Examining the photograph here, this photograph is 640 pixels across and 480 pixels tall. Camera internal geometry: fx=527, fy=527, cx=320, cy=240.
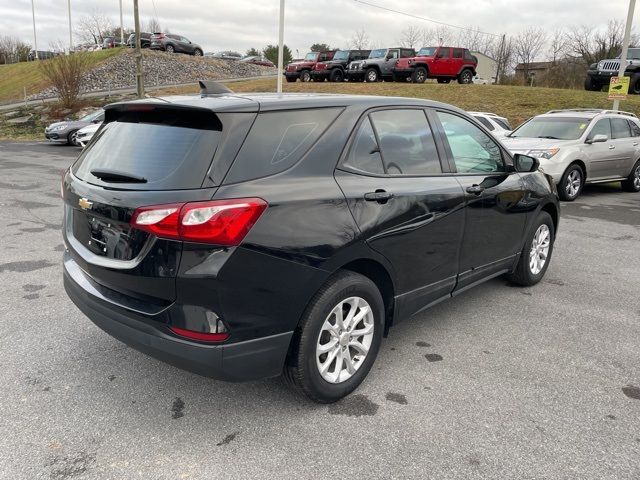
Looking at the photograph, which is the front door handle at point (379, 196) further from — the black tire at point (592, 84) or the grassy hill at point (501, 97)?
the black tire at point (592, 84)

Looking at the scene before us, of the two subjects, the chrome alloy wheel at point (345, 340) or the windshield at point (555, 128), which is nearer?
the chrome alloy wheel at point (345, 340)

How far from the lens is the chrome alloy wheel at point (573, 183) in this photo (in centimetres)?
1035

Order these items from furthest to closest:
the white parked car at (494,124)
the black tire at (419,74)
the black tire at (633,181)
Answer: the black tire at (419,74) < the white parked car at (494,124) < the black tire at (633,181)

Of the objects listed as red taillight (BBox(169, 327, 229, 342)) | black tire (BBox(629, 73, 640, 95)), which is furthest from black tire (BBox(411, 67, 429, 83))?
red taillight (BBox(169, 327, 229, 342))

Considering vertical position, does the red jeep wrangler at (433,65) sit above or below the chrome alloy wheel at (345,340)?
above

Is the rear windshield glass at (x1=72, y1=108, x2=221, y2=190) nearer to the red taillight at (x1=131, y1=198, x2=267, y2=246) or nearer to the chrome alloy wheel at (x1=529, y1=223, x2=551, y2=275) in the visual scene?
the red taillight at (x1=131, y1=198, x2=267, y2=246)

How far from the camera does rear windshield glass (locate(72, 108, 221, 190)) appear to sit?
256 cm

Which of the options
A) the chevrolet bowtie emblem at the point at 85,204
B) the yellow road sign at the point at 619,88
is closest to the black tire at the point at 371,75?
the yellow road sign at the point at 619,88

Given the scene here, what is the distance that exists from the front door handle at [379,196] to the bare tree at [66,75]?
A: 2680 cm

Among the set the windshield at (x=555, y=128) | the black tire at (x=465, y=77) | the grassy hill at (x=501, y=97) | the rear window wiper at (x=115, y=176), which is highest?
the black tire at (x=465, y=77)

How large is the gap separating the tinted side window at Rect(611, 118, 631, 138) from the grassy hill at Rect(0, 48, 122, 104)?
33.7 meters

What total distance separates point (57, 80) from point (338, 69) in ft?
46.8

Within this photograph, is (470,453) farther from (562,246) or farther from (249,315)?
(562,246)

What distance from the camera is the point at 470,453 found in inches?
103
